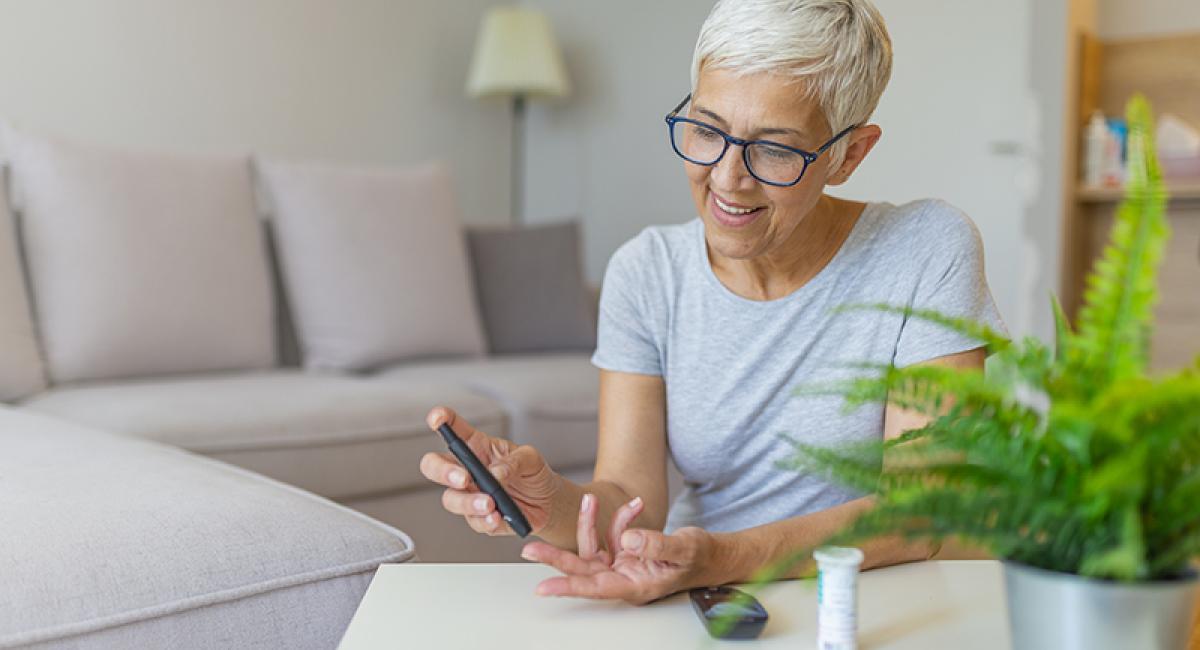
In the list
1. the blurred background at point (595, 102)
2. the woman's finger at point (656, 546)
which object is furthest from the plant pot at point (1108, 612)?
the blurred background at point (595, 102)

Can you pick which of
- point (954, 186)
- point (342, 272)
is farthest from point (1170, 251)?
point (342, 272)

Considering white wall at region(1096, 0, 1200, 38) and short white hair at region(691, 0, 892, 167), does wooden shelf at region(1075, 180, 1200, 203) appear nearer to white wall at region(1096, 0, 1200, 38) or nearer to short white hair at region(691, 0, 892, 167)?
white wall at region(1096, 0, 1200, 38)

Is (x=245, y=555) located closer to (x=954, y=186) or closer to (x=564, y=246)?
(x=564, y=246)

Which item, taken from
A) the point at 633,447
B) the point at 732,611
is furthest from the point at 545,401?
the point at 732,611

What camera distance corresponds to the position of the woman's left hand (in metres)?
0.79

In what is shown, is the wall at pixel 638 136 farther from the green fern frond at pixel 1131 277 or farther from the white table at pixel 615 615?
the green fern frond at pixel 1131 277

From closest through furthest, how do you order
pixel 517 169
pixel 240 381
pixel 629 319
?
1. pixel 629 319
2. pixel 240 381
3. pixel 517 169

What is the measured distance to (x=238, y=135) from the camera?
3.32m

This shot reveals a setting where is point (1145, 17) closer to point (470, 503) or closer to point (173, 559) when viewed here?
point (470, 503)

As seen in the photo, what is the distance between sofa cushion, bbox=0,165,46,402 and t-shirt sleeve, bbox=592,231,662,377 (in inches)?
56.4

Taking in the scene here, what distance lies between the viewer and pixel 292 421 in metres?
2.03

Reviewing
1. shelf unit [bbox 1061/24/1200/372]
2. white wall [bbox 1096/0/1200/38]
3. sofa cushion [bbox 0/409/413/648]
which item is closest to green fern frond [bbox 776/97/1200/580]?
sofa cushion [bbox 0/409/413/648]

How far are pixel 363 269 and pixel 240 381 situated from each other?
48cm

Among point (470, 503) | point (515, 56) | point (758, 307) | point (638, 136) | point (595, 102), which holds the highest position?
point (515, 56)
